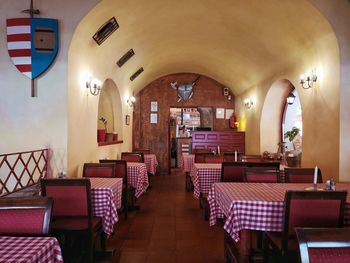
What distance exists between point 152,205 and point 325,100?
349 centimetres

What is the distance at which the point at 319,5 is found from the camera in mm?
4172

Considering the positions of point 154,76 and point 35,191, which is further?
point 154,76

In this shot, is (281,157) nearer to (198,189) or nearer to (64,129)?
(198,189)

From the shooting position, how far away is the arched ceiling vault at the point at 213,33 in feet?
15.3

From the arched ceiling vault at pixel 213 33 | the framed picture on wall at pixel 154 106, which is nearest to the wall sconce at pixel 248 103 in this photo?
the arched ceiling vault at pixel 213 33

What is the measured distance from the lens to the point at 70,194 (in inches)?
115

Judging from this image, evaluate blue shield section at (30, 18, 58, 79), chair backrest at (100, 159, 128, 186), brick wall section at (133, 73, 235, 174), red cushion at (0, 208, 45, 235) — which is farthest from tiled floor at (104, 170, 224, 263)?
brick wall section at (133, 73, 235, 174)

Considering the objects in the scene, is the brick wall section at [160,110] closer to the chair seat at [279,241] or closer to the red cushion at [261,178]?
the red cushion at [261,178]

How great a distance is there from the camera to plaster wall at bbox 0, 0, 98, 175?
14.2 feet

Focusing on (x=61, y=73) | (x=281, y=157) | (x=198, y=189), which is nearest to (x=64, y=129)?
(x=61, y=73)

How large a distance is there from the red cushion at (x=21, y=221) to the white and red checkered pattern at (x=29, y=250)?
0.18 meters

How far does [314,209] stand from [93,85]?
4.25 meters

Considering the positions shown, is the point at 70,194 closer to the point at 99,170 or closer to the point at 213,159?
the point at 99,170

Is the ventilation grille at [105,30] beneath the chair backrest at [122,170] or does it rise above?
above
